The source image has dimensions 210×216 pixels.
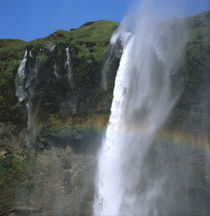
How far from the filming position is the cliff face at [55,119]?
10.8m

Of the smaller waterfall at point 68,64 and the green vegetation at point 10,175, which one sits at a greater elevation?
the smaller waterfall at point 68,64

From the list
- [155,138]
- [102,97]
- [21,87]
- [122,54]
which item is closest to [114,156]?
[155,138]

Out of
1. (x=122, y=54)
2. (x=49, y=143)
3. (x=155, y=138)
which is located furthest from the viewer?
(x=49, y=143)

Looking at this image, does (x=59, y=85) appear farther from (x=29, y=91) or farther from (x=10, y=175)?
(x=10, y=175)

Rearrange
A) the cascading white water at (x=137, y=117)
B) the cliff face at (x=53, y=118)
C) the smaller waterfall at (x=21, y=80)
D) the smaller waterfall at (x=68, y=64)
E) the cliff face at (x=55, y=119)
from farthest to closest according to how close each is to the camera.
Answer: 1. the smaller waterfall at (x=21, y=80)
2. the smaller waterfall at (x=68, y=64)
3. the cliff face at (x=53, y=118)
4. the cliff face at (x=55, y=119)
5. the cascading white water at (x=137, y=117)

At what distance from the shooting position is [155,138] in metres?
9.98

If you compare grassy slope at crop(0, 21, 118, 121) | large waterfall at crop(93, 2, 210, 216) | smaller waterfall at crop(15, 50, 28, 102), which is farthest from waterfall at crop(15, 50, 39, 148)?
large waterfall at crop(93, 2, 210, 216)

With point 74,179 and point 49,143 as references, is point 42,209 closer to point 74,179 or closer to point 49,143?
point 74,179

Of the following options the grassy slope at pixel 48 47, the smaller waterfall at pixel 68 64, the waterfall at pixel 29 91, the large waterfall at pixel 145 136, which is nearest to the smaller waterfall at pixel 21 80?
the waterfall at pixel 29 91

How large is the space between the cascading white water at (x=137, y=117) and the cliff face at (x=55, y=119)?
0.67 m

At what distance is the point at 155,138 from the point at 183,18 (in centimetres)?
556

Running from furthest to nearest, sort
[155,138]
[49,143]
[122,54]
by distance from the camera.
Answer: [49,143], [122,54], [155,138]

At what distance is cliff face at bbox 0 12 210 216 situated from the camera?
35.4 ft

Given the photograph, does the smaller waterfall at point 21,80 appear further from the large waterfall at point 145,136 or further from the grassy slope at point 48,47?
the large waterfall at point 145,136
